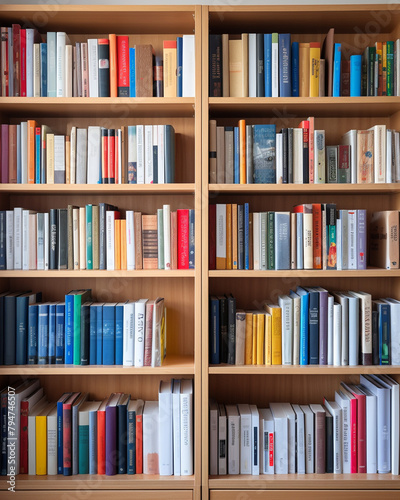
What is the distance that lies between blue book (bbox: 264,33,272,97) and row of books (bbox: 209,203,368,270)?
Answer: 0.50 meters

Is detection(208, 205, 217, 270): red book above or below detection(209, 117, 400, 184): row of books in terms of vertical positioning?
below

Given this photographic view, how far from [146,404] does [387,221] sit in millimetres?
1309

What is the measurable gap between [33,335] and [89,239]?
47 centimetres

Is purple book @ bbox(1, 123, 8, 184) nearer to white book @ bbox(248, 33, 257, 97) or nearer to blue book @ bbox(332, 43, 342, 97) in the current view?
white book @ bbox(248, 33, 257, 97)

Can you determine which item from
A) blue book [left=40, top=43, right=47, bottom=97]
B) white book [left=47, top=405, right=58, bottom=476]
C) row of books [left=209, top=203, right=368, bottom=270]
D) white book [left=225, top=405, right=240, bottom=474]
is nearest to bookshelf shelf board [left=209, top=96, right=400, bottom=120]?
row of books [left=209, top=203, right=368, bottom=270]

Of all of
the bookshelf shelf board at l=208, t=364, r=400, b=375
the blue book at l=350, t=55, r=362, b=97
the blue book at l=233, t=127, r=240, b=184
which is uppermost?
the blue book at l=350, t=55, r=362, b=97

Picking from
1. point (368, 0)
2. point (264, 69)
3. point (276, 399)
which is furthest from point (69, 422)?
point (368, 0)

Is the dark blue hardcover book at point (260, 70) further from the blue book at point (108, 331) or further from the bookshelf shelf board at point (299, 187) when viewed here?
the blue book at point (108, 331)

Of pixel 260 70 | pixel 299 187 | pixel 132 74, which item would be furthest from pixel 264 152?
pixel 132 74

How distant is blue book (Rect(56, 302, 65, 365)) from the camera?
1.88m

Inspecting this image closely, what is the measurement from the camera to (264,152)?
1854 millimetres

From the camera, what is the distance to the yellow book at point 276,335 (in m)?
1.86

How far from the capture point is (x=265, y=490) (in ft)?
5.95

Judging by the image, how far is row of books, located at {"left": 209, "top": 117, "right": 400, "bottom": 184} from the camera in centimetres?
184
